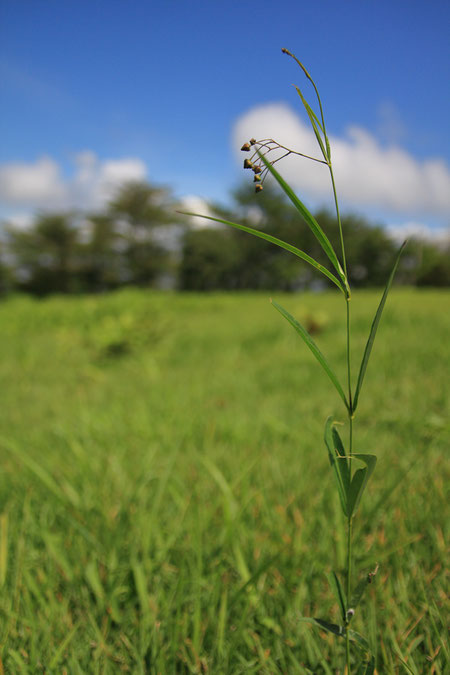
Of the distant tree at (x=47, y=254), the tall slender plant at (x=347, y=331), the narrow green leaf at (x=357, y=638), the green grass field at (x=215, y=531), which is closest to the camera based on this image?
the tall slender plant at (x=347, y=331)

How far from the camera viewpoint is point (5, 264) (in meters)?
33.8

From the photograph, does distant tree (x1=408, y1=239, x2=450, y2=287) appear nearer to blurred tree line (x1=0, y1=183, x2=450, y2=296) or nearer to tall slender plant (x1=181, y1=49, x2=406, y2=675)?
blurred tree line (x1=0, y1=183, x2=450, y2=296)

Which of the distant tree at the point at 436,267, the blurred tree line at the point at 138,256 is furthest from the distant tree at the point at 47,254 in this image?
the distant tree at the point at 436,267

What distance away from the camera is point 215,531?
0.97m

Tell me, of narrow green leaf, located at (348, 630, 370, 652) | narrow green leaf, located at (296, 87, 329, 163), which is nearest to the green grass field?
narrow green leaf, located at (348, 630, 370, 652)

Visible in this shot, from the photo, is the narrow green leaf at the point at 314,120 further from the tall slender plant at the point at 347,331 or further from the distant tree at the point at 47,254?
the distant tree at the point at 47,254

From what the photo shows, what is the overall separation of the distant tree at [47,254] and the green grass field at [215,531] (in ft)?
116

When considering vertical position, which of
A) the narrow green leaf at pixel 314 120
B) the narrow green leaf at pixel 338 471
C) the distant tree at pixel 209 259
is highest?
the distant tree at pixel 209 259

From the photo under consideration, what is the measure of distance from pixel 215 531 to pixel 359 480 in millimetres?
660

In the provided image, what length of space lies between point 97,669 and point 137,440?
1.02 meters

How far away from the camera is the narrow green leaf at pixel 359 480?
40 centimetres

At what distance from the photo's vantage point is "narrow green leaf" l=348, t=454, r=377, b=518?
40 cm

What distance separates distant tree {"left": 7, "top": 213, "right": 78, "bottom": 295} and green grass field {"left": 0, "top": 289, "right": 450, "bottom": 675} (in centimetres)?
3529

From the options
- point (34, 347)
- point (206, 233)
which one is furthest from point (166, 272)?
point (34, 347)
